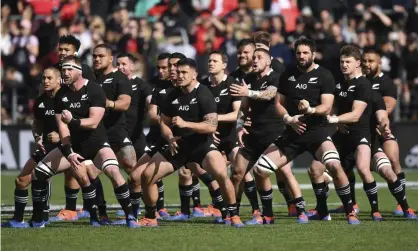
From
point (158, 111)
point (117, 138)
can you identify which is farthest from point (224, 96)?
point (117, 138)

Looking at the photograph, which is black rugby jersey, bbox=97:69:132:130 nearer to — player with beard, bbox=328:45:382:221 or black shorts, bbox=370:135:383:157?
player with beard, bbox=328:45:382:221

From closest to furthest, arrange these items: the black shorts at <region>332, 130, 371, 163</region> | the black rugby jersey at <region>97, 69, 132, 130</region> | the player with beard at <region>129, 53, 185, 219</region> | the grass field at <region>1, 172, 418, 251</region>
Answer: the grass field at <region>1, 172, 418, 251</region> < the player with beard at <region>129, 53, 185, 219</region> < the black shorts at <region>332, 130, 371, 163</region> < the black rugby jersey at <region>97, 69, 132, 130</region>

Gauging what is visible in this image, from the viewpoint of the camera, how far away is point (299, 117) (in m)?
15.4

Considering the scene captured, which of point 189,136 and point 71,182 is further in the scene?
point 71,182

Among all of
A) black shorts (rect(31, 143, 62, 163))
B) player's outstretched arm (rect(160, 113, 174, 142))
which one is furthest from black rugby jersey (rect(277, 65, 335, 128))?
black shorts (rect(31, 143, 62, 163))

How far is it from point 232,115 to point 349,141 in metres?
1.81

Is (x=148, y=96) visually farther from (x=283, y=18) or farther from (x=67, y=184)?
(x=283, y=18)

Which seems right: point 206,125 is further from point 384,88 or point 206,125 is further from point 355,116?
point 384,88

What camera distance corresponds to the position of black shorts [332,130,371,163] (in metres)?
16.2

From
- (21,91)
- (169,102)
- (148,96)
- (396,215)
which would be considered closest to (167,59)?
(148,96)

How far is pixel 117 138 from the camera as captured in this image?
1720 centimetres

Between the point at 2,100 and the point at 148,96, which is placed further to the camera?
the point at 2,100

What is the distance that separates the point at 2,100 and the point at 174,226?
43.4ft

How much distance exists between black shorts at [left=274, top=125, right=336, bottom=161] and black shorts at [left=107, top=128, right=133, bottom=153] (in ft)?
9.29
